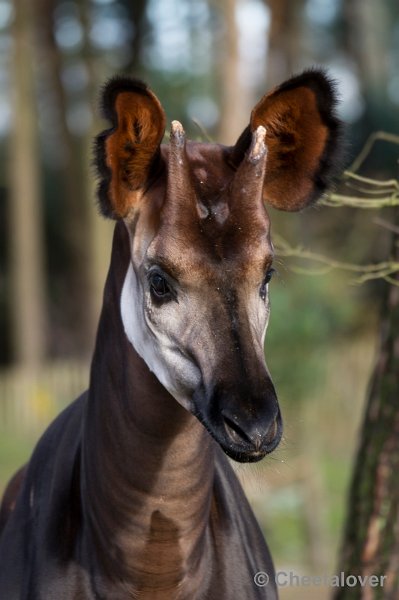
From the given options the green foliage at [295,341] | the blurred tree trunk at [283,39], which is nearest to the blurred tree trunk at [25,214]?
the blurred tree trunk at [283,39]

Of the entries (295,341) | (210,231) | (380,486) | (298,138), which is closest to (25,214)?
(295,341)

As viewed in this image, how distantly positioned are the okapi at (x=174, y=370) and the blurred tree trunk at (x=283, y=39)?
43.0ft

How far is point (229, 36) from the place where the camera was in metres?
14.6

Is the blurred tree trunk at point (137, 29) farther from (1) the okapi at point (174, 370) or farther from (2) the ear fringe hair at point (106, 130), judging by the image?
(2) the ear fringe hair at point (106, 130)

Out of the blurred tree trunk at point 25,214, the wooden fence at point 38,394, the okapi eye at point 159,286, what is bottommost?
the wooden fence at point 38,394

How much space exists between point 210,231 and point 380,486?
264cm

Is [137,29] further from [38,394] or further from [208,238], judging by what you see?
[208,238]

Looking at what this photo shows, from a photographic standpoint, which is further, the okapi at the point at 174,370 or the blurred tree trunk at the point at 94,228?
the blurred tree trunk at the point at 94,228

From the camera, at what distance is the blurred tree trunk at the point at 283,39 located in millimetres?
18328

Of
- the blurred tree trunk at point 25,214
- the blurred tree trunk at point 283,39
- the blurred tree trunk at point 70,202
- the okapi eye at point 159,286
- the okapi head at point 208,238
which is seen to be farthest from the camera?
the blurred tree trunk at point 70,202

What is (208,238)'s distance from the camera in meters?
3.62

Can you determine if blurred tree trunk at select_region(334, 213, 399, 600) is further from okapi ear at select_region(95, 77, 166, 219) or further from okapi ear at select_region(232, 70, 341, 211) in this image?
okapi ear at select_region(95, 77, 166, 219)

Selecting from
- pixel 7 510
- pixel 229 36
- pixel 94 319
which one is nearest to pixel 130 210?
pixel 7 510

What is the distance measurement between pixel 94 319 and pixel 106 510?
1724 centimetres
